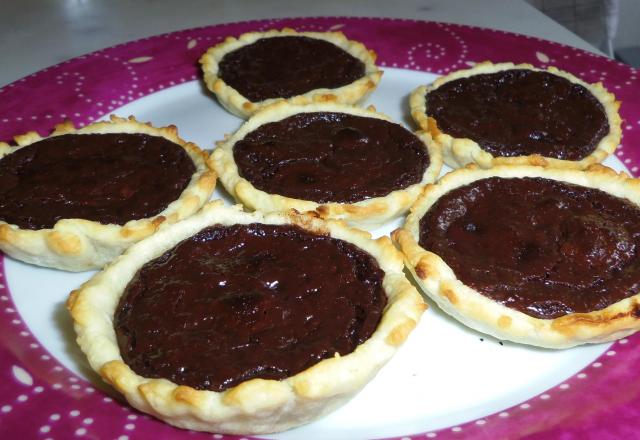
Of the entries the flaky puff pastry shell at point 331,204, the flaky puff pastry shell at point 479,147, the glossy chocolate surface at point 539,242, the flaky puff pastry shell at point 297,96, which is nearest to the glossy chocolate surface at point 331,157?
the flaky puff pastry shell at point 331,204

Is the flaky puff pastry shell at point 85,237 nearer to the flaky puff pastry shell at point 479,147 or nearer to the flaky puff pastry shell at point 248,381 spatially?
the flaky puff pastry shell at point 248,381

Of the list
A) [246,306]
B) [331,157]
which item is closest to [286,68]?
[331,157]

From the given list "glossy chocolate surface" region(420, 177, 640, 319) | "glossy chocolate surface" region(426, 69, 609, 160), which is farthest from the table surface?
"glossy chocolate surface" region(420, 177, 640, 319)

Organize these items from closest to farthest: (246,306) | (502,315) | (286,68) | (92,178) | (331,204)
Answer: (246,306), (502,315), (331,204), (92,178), (286,68)

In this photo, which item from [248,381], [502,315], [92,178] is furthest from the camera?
[92,178]

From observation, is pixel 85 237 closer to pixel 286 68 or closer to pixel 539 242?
pixel 286 68

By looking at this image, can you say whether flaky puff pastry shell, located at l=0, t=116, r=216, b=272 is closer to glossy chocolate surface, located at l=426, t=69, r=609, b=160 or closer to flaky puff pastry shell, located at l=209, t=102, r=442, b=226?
flaky puff pastry shell, located at l=209, t=102, r=442, b=226

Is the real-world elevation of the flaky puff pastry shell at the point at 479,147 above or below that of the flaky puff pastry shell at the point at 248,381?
below
